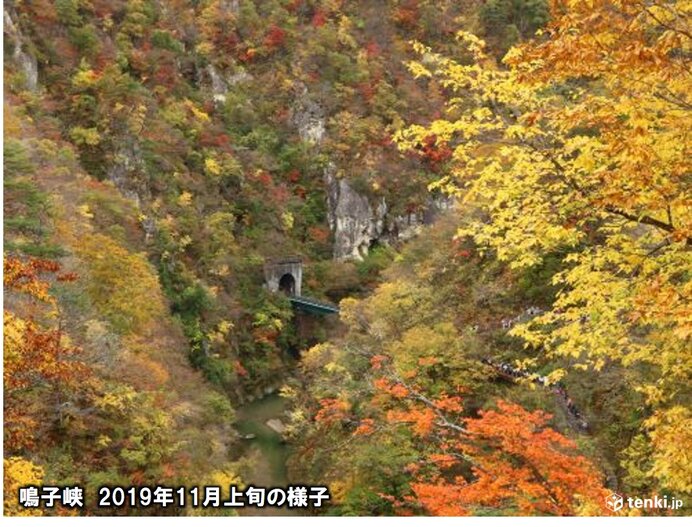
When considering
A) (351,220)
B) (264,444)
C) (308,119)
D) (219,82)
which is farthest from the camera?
(308,119)

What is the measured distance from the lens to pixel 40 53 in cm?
3403

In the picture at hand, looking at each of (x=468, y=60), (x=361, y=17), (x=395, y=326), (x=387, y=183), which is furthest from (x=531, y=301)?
(x=361, y=17)

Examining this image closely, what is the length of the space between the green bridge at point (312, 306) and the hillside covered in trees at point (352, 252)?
1.43ft

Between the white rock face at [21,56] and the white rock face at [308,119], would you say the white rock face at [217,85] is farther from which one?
the white rock face at [21,56]

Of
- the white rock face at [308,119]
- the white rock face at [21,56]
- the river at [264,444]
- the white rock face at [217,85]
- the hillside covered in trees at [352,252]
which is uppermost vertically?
the white rock face at [217,85]

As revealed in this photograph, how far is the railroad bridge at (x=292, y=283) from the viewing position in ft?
121

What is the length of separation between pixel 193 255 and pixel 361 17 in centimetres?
2834

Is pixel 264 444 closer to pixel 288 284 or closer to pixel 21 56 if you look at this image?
pixel 288 284

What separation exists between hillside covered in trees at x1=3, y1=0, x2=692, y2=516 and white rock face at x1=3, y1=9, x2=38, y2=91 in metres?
0.19

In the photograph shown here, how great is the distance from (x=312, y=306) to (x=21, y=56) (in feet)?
65.4

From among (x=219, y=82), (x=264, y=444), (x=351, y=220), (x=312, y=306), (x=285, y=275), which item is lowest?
(x=264, y=444)

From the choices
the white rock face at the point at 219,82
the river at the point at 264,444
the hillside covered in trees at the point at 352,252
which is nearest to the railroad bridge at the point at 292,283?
the hillside covered in trees at the point at 352,252

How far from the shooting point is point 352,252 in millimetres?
43750

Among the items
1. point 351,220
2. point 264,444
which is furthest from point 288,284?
point 264,444
